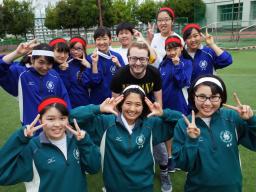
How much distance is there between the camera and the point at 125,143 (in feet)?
8.64

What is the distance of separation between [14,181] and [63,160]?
0.43 metres

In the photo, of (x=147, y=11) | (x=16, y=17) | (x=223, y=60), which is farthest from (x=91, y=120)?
(x=147, y=11)

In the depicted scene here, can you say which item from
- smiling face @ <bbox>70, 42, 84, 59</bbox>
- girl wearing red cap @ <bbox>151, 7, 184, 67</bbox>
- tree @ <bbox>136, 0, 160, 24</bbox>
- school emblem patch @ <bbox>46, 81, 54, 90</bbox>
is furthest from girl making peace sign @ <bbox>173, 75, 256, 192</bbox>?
tree @ <bbox>136, 0, 160, 24</bbox>

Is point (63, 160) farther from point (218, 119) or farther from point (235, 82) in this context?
point (235, 82)

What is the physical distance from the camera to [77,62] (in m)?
4.07

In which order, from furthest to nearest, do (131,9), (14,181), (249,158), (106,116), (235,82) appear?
(131,9)
(235,82)
(249,158)
(106,116)
(14,181)

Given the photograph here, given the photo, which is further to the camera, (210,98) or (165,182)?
(165,182)

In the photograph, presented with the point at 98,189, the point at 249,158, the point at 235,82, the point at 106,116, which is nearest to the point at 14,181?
the point at 106,116

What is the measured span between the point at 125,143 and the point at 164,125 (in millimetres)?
446

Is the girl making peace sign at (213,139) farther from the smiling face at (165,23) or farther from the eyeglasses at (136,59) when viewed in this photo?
the smiling face at (165,23)

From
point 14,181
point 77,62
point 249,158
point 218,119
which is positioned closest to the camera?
point 14,181

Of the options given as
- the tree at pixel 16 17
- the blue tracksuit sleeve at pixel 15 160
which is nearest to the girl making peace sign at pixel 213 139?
the blue tracksuit sleeve at pixel 15 160

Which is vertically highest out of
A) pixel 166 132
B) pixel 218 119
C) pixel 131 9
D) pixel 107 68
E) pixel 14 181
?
pixel 131 9

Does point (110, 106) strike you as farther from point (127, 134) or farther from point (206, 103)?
point (206, 103)
